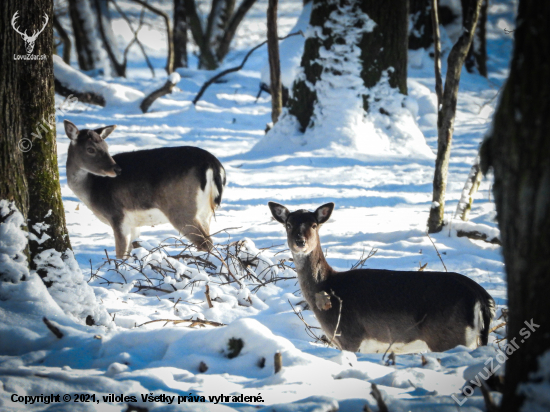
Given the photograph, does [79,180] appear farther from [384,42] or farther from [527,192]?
[384,42]

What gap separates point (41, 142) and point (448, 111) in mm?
4554

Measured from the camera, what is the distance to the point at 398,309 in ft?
12.0

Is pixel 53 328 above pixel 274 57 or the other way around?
the other way around

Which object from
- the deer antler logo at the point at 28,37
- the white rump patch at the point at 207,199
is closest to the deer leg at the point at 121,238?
the white rump patch at the point at 207,199

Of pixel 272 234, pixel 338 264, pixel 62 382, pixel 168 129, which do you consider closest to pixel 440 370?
pixel 62 382

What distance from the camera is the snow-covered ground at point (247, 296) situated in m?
2.43

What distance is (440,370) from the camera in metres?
2.81

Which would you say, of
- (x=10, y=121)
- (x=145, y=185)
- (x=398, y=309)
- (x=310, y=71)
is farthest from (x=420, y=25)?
(x=10, y=121)

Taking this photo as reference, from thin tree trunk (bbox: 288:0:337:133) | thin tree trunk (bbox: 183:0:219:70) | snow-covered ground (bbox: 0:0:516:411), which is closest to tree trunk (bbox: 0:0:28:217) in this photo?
snow-covered ground (bbox: 0:0:516:411)

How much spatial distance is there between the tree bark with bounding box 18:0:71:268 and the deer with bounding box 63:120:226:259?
2.52 metres

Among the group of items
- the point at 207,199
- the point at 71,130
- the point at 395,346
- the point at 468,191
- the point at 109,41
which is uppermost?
the point at 109,41

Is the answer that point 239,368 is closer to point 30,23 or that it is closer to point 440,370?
point 440,370

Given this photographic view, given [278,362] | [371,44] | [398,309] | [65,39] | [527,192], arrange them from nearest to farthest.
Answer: [527,192], [278,362], [398,309], [371,44], [65,39]

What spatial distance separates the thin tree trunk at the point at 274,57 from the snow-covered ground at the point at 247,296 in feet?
3.27
